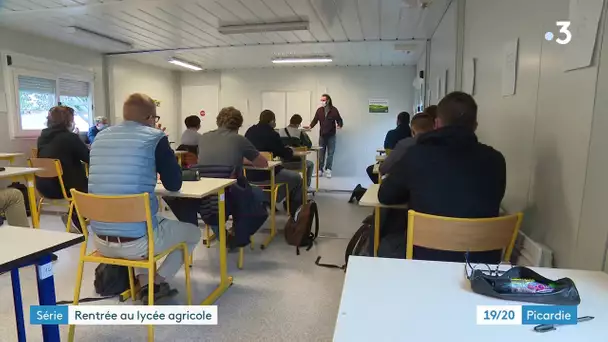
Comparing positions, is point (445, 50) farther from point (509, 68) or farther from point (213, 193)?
point (213, 193)

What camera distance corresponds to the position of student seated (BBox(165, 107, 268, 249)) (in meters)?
2.70

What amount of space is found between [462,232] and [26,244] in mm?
1513

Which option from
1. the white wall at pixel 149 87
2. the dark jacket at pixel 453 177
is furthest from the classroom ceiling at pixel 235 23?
the dark jacket at pixel 453 177

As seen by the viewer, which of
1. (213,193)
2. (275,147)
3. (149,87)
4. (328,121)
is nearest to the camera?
(213,193)

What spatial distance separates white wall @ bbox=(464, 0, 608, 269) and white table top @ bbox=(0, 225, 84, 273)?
1731mm

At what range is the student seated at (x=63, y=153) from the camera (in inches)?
134

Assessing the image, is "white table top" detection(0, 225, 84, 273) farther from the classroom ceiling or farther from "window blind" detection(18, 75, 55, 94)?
"window blind" detection(18, 75, 55, 94)

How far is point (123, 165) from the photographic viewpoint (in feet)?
6.08

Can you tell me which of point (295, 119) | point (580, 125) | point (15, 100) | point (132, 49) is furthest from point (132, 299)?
point (132, 49)

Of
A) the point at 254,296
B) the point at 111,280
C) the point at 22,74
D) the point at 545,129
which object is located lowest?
the point at 254,296

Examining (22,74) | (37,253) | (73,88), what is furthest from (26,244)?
(73,88)

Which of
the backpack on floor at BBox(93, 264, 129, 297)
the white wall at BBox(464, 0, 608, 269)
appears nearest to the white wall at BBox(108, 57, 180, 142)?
the backpack on floor at BBox(93, 264, 129, 297)

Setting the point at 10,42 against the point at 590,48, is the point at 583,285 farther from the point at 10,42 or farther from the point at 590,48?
the point at 10,42

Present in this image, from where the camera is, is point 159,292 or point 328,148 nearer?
point 159,292
